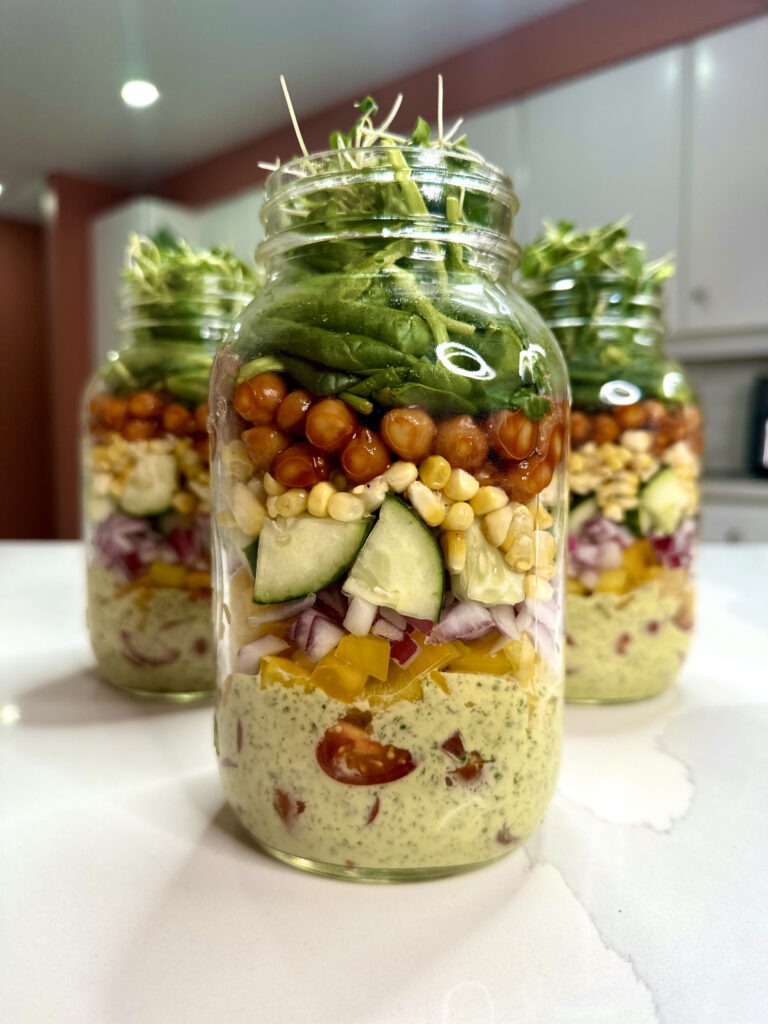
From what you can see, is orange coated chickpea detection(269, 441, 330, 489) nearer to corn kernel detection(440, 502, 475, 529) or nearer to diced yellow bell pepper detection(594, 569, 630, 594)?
corn kernel detection(440, 502, 475, 529)

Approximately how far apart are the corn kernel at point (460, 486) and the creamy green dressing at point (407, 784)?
0.35 feet

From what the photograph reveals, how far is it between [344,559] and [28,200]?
13.1 ft

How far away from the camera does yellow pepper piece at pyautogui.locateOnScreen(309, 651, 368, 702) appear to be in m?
0.47

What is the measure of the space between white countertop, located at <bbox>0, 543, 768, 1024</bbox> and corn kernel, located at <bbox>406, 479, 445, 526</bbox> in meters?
0.23

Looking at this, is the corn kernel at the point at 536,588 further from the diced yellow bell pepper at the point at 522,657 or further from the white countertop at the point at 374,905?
the white countertop at the point at 374,905

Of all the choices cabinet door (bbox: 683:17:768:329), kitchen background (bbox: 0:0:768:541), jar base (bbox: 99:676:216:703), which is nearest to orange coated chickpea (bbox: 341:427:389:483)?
jar base (bbox: 99:676:216:703)

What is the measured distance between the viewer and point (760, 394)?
2.70 metres

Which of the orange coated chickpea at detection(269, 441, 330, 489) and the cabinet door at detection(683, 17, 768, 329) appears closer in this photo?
the orange coated chickpea at detection(269, 441, 330, 489)

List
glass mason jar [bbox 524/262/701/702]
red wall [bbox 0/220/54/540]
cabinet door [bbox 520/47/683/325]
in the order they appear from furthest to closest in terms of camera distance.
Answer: red wall [bbox 0/220/54/540]
cabinet door [bbox 520/47/683/325]
glass mason jar [bbox 524/262/701/702]

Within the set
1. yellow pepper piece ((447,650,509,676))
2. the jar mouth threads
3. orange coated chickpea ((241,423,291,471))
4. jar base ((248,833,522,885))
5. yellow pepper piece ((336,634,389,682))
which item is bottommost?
jar base ((248,833,522,885))

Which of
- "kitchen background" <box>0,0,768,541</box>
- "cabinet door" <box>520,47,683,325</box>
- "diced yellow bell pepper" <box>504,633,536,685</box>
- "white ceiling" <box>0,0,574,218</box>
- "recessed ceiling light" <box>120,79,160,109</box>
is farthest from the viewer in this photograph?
"cabinet door" <box>520,47,683,325</box>

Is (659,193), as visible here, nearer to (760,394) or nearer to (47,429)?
(760,394)

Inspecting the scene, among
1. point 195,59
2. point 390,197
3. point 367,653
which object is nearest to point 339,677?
point 367,653

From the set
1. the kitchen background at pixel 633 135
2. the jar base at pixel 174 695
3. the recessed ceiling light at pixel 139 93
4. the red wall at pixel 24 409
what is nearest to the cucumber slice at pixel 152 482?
the jar base at pixel 174 695
